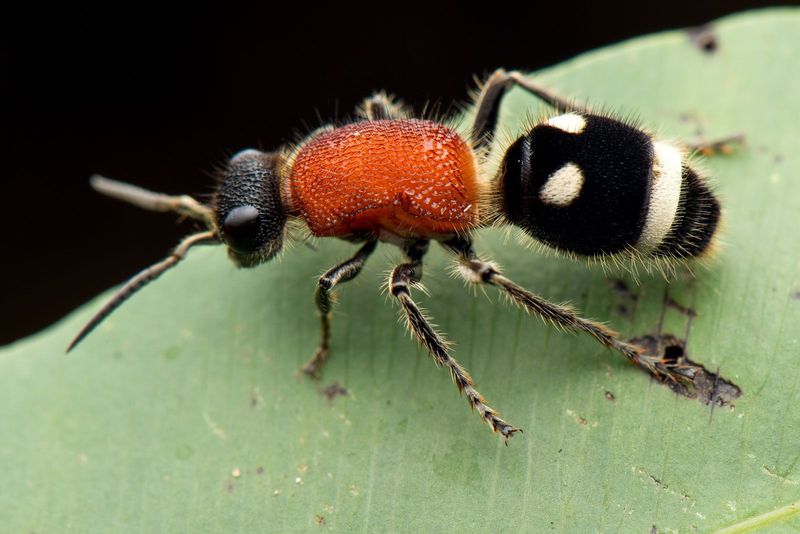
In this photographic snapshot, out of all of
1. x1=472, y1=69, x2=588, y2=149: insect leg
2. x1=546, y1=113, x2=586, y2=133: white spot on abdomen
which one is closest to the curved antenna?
x1=472, y1=69, x2=588, y2=149: insect leg

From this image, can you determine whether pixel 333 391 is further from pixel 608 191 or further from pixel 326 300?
pixel 608 191

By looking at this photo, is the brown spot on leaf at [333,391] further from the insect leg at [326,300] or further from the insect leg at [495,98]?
the insect leg at [495,98]

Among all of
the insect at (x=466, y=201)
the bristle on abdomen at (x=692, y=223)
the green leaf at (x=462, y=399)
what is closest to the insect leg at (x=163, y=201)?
the insect at (x=466, y=201)

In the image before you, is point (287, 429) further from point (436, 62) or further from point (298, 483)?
point (436, 62)

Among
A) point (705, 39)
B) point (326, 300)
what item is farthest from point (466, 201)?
point (705, 39)

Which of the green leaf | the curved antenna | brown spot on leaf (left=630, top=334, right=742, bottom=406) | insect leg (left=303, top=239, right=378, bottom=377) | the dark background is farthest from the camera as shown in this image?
the dark background

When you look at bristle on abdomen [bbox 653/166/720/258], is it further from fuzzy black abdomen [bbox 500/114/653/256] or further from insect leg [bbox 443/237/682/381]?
insect leg [bbox 443/237/682/381]
